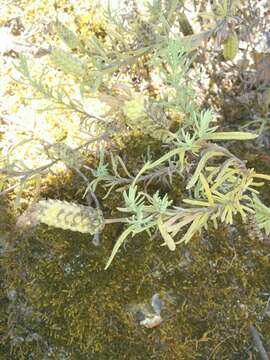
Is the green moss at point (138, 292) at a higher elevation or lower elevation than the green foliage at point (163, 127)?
lower

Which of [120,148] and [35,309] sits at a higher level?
[120,148]

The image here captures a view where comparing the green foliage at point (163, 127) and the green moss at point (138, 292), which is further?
the green moss at point (138, 292)

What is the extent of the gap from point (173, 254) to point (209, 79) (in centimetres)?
78

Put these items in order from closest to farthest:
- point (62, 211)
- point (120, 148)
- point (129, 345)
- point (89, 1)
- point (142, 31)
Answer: point (62, 211), point (142, 31), point (129, 345), point (120, 148), point (89, 1)

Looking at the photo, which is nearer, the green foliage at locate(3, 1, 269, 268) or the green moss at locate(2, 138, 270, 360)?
the green foliage at locate(3, 1, 269, 268)

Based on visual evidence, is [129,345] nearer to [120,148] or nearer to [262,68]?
[120,148]

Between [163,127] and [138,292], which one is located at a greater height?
[163,127]

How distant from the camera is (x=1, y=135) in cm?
207

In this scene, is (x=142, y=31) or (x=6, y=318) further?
(x=6, y=318)

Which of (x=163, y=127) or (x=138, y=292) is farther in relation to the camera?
(x=138, y=292)

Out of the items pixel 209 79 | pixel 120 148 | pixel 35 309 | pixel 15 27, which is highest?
pixel 15 27

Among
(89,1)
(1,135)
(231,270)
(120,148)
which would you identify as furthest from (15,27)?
(231,270)

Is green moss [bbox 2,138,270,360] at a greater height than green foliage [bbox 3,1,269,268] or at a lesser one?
lesser

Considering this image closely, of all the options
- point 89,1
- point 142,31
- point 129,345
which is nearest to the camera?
point 142,31
